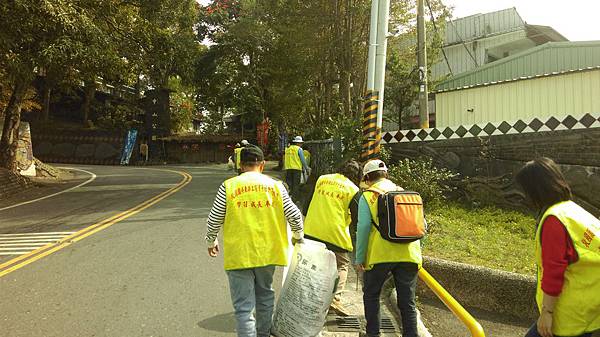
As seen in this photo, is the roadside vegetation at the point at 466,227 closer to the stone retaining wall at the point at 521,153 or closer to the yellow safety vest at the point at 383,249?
the stone retaining wall at the point at 521,153

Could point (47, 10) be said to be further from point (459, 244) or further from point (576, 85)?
point (576, 85)

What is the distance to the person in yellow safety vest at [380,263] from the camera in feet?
12.4

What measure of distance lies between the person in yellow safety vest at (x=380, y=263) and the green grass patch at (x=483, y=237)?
2589 mm

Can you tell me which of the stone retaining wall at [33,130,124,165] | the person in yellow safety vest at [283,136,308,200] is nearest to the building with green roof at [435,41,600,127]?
the person in yellow safety vest at [283,136,308,200]

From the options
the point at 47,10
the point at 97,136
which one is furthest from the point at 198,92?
the point at 47,10

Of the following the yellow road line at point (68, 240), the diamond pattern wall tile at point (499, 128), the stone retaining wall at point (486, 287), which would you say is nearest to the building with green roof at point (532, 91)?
the diamond pattern wall tile at point (499, 128)

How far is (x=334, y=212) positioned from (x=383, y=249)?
0.96 metres

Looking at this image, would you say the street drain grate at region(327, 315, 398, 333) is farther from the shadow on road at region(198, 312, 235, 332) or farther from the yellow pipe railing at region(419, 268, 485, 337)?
the shadow on road at region(198, 312, 235, 332)

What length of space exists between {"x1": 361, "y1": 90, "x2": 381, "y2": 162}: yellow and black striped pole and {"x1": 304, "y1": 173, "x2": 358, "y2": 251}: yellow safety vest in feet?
16.5

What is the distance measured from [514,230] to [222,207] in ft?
21.5

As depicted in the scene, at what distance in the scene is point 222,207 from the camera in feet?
12.2

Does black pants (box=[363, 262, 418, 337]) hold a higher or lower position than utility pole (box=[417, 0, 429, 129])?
lower

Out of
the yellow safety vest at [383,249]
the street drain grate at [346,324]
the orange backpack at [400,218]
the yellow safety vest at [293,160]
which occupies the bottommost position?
the street drain grate at [346,324]

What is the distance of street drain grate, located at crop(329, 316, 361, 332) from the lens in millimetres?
4506
